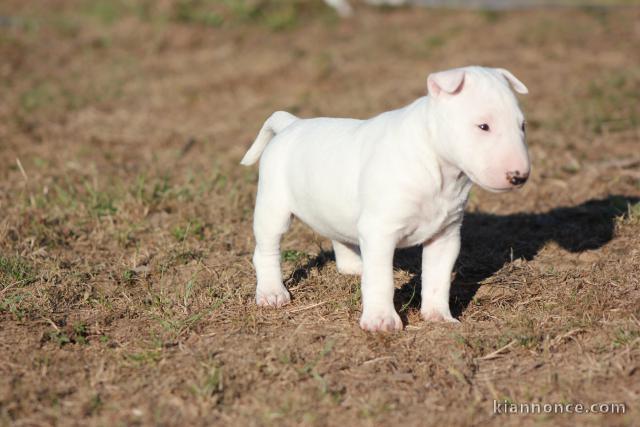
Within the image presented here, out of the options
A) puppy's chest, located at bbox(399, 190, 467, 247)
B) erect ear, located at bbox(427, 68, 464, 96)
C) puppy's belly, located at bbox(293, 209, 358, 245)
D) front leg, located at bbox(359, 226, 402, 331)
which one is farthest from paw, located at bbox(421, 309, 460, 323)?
erect ear, located at bbox(427, 68, 464, 96)

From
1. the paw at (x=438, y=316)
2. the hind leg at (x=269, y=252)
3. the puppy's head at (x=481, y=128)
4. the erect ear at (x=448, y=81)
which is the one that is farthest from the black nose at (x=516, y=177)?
the hind leg at (x=269, y=252)

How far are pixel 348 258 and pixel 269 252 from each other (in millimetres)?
557

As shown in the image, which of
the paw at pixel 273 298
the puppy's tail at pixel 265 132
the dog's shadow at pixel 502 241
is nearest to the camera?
the paw at pixel 273 298

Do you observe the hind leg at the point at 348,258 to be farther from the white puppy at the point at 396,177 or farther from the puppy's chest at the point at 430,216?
the puppy's chest at the point at 430,216

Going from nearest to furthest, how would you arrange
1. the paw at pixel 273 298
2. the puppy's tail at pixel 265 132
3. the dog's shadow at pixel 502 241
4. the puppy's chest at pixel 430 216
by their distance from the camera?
the puppy's chest at pixel 430 216
the paw at pixel 273 298
the dog's shadow at pixel 502 241
the puppy's tail at pixel 265 132

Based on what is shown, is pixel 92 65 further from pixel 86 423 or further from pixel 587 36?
pixel 86 423

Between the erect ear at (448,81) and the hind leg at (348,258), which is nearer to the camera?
the erect ear at (448,81)

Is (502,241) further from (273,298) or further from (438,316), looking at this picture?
(273,298)

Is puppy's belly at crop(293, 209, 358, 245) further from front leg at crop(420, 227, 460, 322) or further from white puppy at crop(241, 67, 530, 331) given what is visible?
front leg at crop(420, 227, 460, 322)

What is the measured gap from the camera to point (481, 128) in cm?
374

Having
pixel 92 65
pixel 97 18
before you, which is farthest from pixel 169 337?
pixel 97 18

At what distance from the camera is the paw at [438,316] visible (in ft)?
Result: 14.3

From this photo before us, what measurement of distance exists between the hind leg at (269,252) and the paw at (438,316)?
797 millimetres

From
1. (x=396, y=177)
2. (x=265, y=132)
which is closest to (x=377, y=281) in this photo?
(x=396, y=177)
